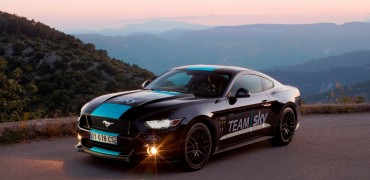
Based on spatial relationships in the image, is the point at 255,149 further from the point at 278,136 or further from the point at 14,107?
the point at 14,107

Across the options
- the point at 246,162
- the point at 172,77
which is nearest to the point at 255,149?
the point at 246,162

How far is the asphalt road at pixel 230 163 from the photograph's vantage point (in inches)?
276

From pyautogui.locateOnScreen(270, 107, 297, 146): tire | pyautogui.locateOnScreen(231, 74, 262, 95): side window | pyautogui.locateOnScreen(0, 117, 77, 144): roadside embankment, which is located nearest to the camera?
pyautogui.locateOnScreen(231, 74, 262, 95): side window

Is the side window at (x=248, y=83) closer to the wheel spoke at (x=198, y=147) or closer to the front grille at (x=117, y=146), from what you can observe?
the wheel spoke at (x=198, y=147)

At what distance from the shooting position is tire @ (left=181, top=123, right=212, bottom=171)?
23.4ft

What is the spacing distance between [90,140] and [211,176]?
1689 millimetres

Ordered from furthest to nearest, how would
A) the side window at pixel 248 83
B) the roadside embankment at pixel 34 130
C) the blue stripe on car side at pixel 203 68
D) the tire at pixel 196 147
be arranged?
the roadside embankment at pixel 34 130 < the blue stripe on car side at pixel 203 68 < the side window at pixel 248 83 < the tire at pixel 196 147

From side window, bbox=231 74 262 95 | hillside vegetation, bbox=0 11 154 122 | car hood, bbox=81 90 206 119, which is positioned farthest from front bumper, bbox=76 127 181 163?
hillside vegetation, bbox=0 11 154 122

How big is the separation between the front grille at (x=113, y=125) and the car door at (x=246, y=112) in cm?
151

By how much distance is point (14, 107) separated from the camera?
17.2 meters

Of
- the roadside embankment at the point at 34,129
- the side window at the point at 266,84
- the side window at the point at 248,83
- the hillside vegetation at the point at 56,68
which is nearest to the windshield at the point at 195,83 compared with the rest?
the side window at the point at 248,83

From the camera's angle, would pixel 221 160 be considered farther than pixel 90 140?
Yes

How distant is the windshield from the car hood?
1.13ft

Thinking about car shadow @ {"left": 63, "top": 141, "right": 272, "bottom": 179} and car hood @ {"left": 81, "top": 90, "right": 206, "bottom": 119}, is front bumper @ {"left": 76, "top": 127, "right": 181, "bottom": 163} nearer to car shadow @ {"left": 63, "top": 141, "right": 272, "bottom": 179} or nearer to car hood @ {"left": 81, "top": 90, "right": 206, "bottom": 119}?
car shadow @ {"left": 63, "top": 141, "right": 272, "bottom": 179}
